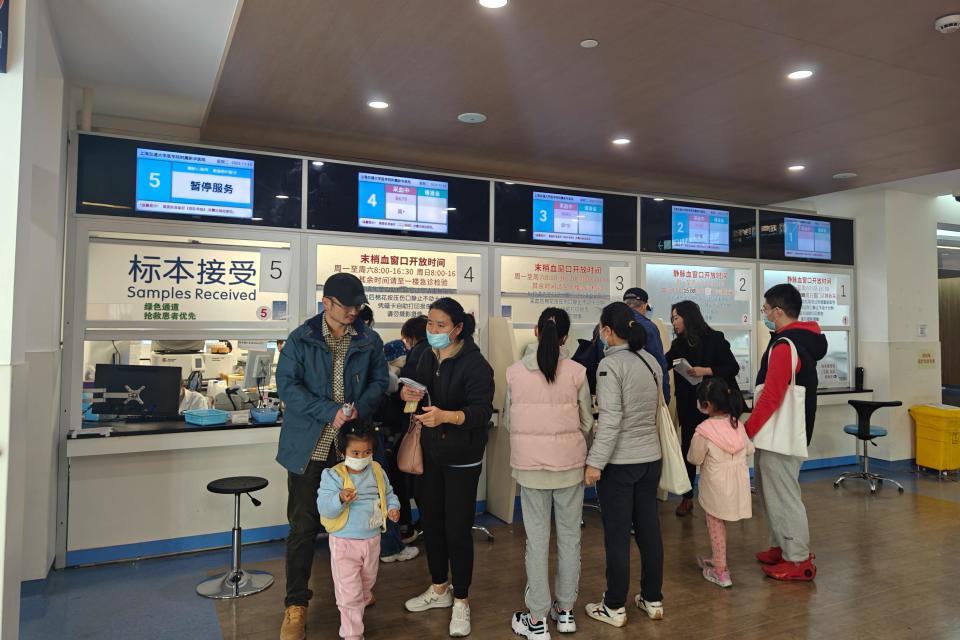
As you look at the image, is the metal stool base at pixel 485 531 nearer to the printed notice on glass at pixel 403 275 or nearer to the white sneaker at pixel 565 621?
the white sneaker at pixel 565 621

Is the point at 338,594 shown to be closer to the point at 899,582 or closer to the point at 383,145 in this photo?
the point at 899,582

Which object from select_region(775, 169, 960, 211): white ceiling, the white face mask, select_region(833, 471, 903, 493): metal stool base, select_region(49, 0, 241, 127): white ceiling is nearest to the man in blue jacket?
the white face mask

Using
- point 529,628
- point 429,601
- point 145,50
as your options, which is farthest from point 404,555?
point 145,50

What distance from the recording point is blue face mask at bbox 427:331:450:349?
2.95 meters

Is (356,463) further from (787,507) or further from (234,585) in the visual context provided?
(787,507)

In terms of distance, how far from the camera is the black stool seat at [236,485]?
3338 millimetres

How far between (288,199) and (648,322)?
251cm

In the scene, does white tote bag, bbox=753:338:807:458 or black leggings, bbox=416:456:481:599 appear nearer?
black leggings, bbox=416:456:481:599

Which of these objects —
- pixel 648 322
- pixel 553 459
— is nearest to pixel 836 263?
pixel 648 322

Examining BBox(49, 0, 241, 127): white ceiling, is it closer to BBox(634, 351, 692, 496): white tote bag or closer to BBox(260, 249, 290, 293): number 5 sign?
BBox(260, 249, 290, 293): number 5 sign

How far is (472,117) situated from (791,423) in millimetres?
2782

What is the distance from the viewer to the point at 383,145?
5164 mm

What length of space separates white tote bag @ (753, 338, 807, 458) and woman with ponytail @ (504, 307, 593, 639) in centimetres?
132

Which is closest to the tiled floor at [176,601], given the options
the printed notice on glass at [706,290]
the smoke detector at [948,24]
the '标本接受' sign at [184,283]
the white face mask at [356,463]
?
the white face mask at [356,463]
